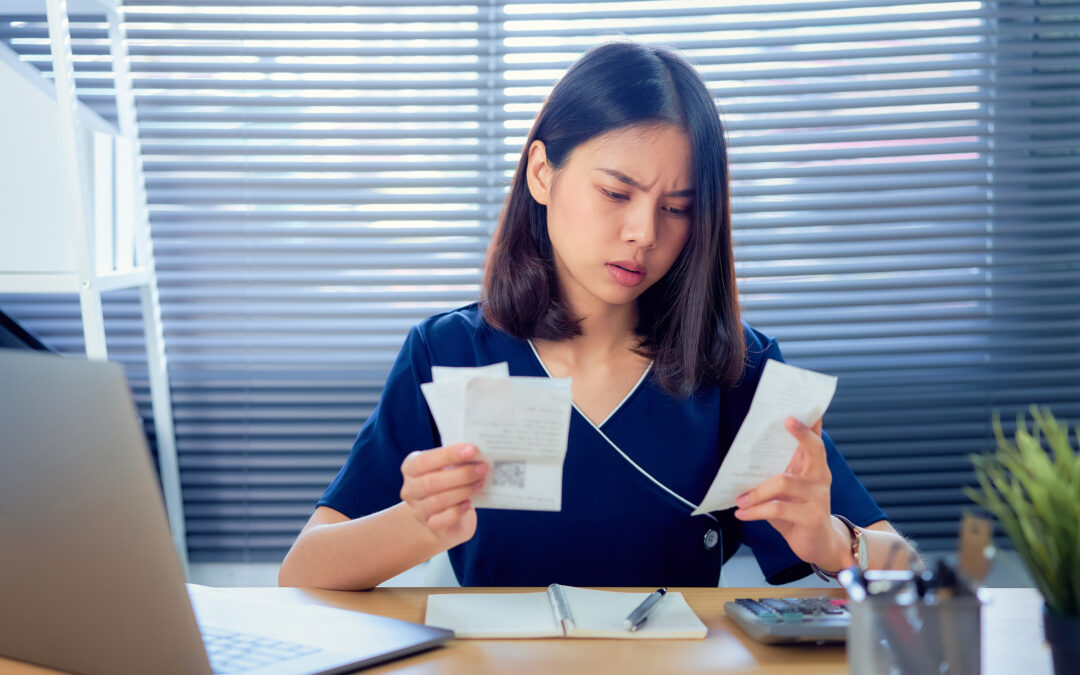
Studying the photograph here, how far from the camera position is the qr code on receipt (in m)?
0.86

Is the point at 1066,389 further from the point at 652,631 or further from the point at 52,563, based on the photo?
the point at 52,563

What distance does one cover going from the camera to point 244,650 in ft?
2.60

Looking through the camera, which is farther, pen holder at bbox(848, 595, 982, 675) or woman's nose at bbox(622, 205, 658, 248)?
woman's nose at bbox(622, 205, 658, 248)

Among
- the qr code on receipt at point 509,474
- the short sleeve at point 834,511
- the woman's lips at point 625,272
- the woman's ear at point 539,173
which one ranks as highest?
the woman's ear at point 539,173

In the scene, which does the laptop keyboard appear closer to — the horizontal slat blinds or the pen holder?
the pen holder

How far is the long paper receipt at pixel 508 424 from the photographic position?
2.62 ft

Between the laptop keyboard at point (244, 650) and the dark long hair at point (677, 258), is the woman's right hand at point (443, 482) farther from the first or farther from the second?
the dark long hair at point (677, 258)

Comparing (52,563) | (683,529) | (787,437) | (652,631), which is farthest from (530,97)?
(52,563)

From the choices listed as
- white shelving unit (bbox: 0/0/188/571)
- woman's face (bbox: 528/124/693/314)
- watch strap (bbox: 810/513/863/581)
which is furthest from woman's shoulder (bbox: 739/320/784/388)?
white shelving unit (bbox: 0/0/188/571)

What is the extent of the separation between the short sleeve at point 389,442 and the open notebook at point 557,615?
276mm

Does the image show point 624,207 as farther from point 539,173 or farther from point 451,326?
point 451,326

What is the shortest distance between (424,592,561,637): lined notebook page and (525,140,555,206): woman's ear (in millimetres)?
638

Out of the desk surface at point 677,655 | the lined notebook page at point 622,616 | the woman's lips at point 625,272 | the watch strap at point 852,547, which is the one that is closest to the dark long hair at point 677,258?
the woman's lips at point 625,272

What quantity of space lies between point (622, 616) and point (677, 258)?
660mm
